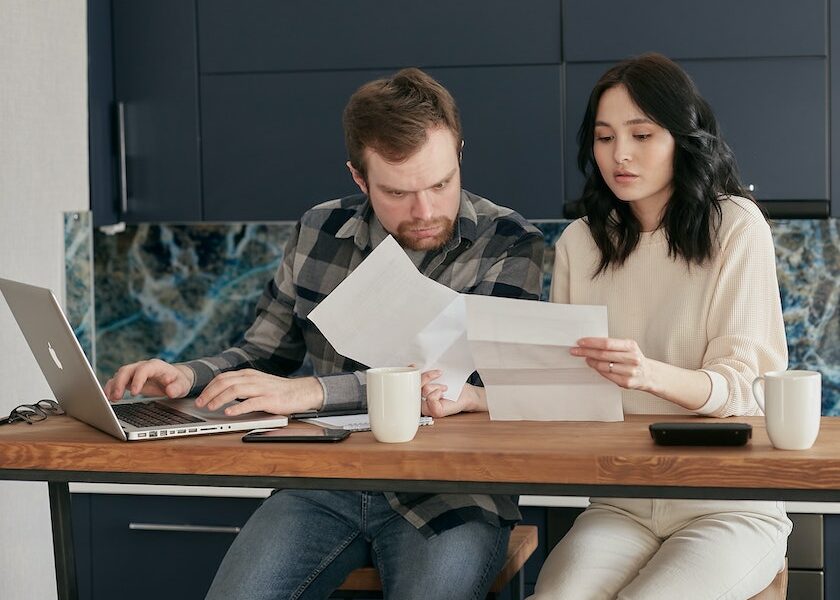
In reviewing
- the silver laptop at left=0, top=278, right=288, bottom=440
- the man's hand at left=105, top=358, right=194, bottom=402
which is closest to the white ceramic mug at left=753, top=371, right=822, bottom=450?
the silver laptop at left=0, top=278, right=288, bottom=440

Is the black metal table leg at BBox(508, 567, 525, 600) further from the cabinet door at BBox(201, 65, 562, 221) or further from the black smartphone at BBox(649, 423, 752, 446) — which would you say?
the cabinet door at BBox(201, 65, 562, 221)

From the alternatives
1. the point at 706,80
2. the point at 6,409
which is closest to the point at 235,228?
the point at 6,409

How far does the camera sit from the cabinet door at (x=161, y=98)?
10.0 feet

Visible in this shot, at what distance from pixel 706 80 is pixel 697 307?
99cm

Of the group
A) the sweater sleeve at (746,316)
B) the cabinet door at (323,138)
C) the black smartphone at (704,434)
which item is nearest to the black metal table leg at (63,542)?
the black smartphone at (704,434)

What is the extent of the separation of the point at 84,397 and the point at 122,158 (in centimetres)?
149

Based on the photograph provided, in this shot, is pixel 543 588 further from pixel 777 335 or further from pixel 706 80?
pixel 706 80

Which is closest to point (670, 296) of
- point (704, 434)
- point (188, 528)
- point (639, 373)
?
point (639, 373)

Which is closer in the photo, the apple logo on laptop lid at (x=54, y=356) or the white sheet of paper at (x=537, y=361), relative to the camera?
the white sheet of paper at (x=537, y=361)

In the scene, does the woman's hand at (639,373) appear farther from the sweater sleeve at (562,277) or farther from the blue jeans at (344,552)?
the sweater sleeve at (562,277)

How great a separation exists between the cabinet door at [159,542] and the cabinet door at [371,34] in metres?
1.14

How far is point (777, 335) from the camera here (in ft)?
6.50

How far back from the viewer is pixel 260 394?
180 centimetres

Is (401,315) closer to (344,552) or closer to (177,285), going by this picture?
(344,552)
